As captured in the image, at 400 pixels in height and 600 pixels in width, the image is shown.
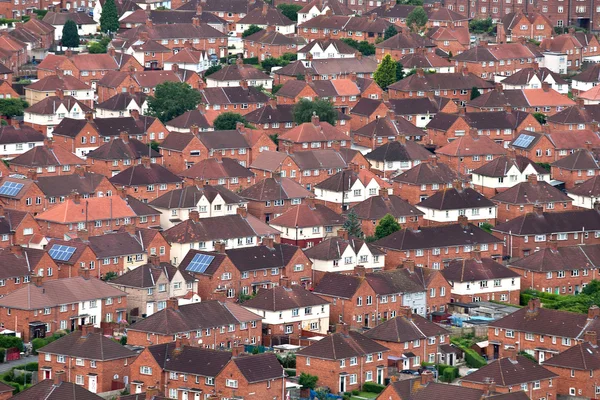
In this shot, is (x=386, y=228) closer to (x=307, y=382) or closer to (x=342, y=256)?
(x=342, y=256)

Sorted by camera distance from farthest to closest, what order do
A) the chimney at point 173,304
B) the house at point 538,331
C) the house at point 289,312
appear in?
the house at point 289,312, the house at point 538,331, the chimney at point 173,304

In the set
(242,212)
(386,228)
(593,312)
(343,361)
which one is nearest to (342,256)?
(386,228)

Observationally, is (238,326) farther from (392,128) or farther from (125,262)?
(392,128)

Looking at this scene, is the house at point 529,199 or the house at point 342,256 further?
the house at point 529,199

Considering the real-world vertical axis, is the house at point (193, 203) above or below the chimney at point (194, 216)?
below

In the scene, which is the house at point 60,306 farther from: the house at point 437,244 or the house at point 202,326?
the house at point 437,244

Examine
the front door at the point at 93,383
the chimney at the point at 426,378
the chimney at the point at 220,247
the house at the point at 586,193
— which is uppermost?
the chimney at the point at 220,247

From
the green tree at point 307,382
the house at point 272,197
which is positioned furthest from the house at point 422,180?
the green tree at point 307,382
